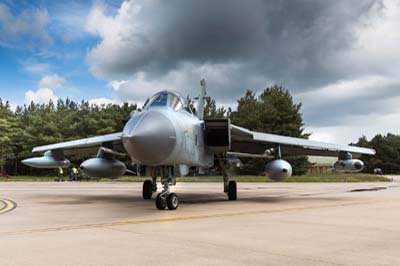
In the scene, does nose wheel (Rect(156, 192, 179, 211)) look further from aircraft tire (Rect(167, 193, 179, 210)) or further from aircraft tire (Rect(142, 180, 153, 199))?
aircraft tire (Rect(142, 180, 153, 199))

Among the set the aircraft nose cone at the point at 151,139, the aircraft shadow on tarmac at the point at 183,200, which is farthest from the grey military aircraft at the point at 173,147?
the aircraft shadow on tarmac at the point at 183,200

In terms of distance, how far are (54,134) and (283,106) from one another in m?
30.7

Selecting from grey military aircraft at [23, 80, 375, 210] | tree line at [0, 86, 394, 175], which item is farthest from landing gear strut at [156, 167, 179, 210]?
tree line at [0, 86, 394, 175]

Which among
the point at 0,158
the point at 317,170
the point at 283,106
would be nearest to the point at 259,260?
the point at 283,106

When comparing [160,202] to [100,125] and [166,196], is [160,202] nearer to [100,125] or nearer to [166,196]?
[166,196]

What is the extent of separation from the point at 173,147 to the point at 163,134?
0.56 metres

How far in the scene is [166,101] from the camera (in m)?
11.3

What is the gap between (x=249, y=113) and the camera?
58.0 meters

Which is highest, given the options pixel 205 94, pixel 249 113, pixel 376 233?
pixel 249 113

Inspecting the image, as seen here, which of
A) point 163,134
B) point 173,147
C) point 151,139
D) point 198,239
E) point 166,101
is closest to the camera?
point 198,239

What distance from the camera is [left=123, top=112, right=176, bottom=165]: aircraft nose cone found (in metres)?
9.53

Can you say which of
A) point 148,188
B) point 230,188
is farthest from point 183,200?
point 230,188

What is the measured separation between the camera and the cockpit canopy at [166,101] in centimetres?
1122

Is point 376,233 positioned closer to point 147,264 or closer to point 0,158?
point 147,264
